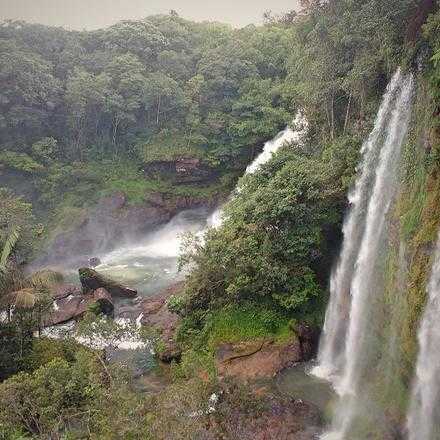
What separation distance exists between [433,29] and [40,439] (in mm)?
12983

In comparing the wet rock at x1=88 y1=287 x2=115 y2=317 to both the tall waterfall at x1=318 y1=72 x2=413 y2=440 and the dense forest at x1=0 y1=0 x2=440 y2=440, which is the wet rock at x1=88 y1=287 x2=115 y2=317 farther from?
the tall waterfall at x1=318 y1=72 x2=413 y2=440

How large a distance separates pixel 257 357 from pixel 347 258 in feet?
14.4

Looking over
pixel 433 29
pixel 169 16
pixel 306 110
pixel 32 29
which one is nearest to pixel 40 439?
pixel 433 29

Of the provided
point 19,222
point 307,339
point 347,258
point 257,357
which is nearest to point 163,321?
point 257,357

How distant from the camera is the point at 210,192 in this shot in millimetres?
34781

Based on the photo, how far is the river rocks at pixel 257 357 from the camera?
1617cm

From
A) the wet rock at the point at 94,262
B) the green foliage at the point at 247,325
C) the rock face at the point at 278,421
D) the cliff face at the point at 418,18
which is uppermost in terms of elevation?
the cliff face at the point at 418,18

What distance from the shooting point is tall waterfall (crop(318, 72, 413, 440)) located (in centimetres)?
1463

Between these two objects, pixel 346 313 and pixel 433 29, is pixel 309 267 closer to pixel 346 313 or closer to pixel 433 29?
pixel 346 313

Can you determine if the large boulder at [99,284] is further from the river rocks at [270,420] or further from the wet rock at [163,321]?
the river rocks at [270,420]

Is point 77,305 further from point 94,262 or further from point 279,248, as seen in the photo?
point 279,248

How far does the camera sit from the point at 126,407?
984 cm

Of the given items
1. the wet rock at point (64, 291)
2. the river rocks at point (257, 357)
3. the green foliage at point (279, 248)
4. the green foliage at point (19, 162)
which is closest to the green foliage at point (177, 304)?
the green foliage at point (279, 248)

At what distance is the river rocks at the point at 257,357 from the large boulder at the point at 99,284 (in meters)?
8.78
